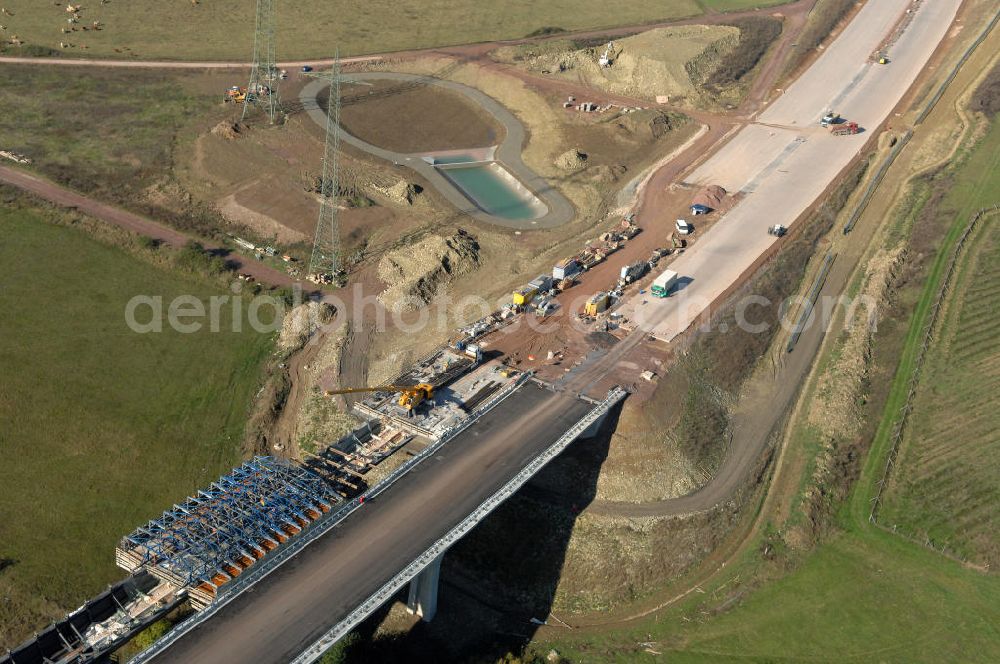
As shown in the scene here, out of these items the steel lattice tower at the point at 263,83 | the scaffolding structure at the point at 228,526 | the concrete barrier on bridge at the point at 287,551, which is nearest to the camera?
the concrete barrier on bridge at the point at 287,551

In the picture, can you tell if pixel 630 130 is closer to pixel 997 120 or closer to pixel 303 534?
pixel 997 120

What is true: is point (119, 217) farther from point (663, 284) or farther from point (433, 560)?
point (433, 560)

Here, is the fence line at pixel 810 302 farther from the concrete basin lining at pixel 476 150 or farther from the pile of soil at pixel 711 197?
the concrete basin lining at pixel 476 150

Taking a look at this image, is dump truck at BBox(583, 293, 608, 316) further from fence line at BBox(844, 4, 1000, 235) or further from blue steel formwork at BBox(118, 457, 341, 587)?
fence line at BBox(844, 4, 1000, 235)

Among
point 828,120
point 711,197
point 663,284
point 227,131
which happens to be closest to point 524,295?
point 663,284

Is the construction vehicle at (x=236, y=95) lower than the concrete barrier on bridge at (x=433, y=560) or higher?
higher

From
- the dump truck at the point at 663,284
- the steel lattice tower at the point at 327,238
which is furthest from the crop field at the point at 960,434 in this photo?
the steel lattice tower at the point at 327,238
